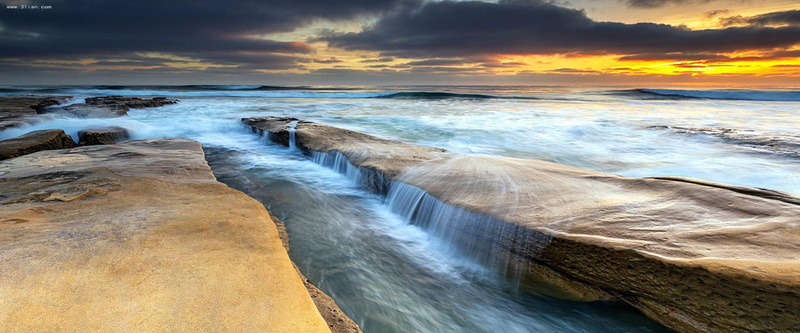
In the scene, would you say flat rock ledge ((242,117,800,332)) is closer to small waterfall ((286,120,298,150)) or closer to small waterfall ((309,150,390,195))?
small waterfall ((309,150,390,195))

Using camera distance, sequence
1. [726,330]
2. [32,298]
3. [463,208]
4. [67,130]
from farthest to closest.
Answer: [67,130]
[463,208]
[726,330]
[32,298]

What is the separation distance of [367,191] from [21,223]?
3.06 meters

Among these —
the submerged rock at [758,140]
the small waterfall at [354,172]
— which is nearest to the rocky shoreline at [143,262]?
the small waterfall at [354,172]

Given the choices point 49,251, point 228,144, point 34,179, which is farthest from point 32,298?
point 228,144

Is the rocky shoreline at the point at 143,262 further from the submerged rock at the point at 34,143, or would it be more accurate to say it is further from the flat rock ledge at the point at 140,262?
the submerged rock at the point at 34,143

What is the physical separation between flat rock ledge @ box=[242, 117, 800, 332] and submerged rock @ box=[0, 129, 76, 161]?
495 centimetres

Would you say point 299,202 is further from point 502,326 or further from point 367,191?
point 502,326

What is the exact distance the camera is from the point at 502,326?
2.29 m

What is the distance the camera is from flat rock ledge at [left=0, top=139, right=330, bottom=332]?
4.45ft

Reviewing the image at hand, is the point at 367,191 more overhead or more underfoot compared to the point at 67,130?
more underfoot

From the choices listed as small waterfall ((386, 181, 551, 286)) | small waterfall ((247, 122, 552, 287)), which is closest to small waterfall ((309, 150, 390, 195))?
small waterfall ((247, 122, 552, 287))

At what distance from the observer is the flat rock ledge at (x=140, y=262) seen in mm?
1357

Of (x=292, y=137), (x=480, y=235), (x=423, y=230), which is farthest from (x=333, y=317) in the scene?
(x=292, y=137)

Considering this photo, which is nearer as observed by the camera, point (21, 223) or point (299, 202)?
point (21, 223)
